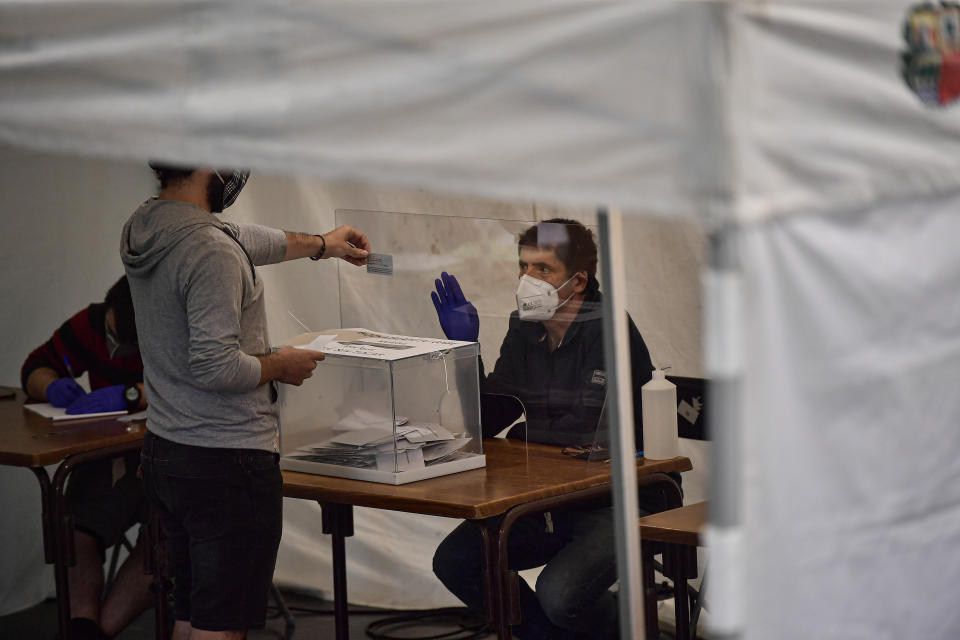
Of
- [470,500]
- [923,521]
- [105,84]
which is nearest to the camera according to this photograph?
[105,84]

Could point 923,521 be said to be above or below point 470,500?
above

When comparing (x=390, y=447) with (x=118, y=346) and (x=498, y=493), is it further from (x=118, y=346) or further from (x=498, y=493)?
(x=118, y=346)

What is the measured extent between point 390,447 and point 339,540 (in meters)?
0.47

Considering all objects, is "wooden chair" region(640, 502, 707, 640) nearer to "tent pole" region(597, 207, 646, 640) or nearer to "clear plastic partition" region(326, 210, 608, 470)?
"clear plastic partition" region(326, 210, 608, 470)

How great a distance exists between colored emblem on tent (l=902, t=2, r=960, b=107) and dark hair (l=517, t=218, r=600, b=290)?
149 centimetres

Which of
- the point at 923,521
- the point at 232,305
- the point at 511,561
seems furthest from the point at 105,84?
the point at 511,561

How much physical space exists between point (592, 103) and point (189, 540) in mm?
1524

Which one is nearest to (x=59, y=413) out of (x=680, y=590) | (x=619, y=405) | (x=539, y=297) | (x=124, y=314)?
(x=124, y=314)

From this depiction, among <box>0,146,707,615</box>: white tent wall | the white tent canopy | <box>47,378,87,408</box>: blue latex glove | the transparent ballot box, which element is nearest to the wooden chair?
the transparent ballot box

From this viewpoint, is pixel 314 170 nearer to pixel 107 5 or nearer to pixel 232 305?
pixel 107 5

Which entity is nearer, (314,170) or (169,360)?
(314,170)

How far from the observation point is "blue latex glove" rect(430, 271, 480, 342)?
2885mm

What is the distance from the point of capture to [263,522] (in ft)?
7.36

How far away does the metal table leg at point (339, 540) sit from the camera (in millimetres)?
2824
